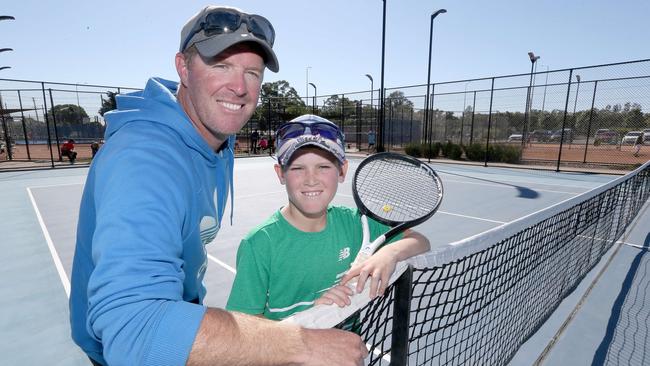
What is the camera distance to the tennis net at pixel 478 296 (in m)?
1.36

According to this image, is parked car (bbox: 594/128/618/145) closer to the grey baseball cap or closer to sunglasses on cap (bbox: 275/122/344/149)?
sunglasses on cap (bbox: 275/122/344/149)

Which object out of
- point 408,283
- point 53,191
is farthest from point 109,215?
point 53,191

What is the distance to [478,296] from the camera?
11.8 feet

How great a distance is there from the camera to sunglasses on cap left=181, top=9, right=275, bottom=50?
144 cm

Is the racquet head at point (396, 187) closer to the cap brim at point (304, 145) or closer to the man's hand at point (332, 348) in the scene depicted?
the cap brim at point (304, 145)

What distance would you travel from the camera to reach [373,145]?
2550 cm

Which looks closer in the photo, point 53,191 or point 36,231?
point 36,231

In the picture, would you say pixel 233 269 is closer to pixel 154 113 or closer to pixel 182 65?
pixel 182 65

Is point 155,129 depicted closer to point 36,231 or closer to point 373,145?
point 36,231

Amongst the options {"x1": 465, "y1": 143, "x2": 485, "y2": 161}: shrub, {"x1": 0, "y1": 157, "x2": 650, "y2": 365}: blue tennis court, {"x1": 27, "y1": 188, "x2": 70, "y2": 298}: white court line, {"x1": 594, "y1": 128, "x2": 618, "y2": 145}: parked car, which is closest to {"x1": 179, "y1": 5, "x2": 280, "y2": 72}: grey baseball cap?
{"x1": 0, "y1": 157, "x2": 650, "y2": 365}: blue tennis court

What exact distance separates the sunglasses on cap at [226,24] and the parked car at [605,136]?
2608 centimetres

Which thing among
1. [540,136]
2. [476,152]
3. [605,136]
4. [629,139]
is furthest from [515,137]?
[476,152]

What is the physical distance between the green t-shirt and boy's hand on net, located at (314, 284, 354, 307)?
1.71 feet

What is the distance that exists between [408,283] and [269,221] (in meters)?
0.75
